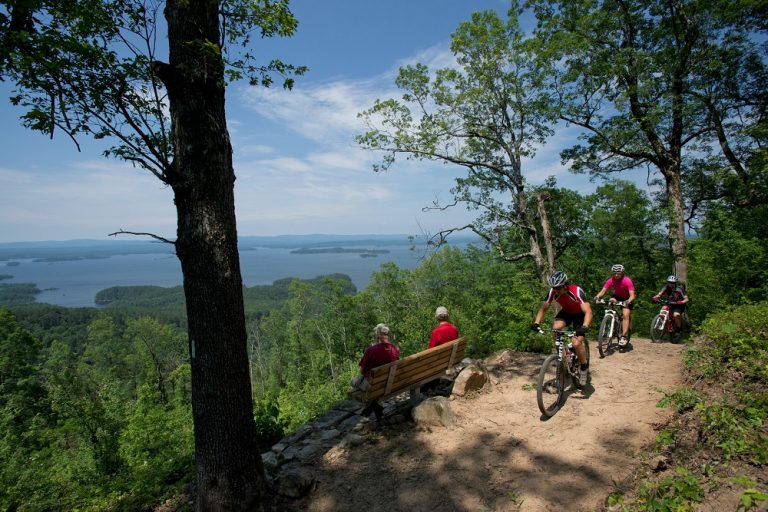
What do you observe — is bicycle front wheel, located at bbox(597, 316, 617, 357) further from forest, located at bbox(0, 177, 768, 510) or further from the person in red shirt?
the person in red shirt

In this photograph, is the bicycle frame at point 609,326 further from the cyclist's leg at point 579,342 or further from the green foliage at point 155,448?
the green foliage at point 155,448

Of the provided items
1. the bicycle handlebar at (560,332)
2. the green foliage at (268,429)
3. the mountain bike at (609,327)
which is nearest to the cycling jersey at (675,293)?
the mountain bike at (609,327)

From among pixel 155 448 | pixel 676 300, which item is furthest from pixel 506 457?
pixel 155 448

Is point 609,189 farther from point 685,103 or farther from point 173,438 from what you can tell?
point 173,438

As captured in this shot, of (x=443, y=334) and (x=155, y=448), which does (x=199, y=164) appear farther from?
(x=155, y=448)

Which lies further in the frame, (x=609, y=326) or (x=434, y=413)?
(x=609, y=326)

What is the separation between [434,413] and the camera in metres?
5.34

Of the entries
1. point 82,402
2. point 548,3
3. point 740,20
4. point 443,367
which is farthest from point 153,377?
point 740,20

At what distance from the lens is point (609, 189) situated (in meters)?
18.1

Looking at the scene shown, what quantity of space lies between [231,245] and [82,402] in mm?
20919

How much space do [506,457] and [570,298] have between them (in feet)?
7.94

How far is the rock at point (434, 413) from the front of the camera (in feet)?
17.3

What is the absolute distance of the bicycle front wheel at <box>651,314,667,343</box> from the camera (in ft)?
29.3

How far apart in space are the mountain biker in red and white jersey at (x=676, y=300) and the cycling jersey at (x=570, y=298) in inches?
191
